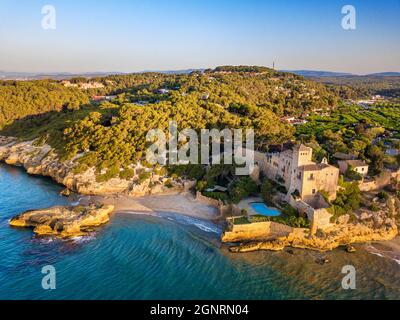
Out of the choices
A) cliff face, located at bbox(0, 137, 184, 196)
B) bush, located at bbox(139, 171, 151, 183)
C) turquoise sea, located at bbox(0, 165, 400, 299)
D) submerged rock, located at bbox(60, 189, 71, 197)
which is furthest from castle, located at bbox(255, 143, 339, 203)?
submerged rock, located at bbox(60, 189, 71, 197)

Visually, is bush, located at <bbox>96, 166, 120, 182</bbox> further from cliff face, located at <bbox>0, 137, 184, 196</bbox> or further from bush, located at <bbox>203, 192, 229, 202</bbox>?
bush, located at <bbox>203, 192, 229, 202</bbox>

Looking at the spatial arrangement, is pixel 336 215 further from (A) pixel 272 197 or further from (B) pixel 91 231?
(B) pixel 91 231

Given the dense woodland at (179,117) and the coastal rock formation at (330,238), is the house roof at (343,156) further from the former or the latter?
the coastal rock formation at (330,238)

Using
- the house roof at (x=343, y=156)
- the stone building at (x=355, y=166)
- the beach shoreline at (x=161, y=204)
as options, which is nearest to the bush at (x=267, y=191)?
the beach shoreline at (x=161, y=204)

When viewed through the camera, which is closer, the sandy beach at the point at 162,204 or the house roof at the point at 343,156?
the sandy beach at the point at 162,204

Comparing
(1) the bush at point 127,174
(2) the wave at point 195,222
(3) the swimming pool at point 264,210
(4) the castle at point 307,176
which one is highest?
(4) the castle at point 307,176

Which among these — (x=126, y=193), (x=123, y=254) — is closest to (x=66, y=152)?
(x=126, y=193)

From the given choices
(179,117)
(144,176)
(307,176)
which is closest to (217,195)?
(307,176)
